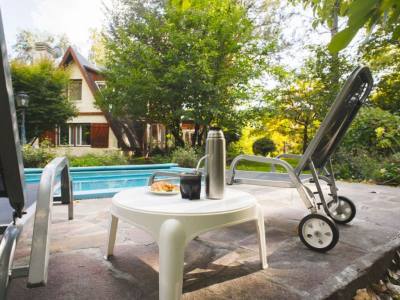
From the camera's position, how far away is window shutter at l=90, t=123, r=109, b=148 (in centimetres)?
1738

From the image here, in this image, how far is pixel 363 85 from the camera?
2.70m

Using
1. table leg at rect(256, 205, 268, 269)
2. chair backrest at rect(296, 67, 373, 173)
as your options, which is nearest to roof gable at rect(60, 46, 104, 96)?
chair backrest at rect(296, 67, 373, 173)

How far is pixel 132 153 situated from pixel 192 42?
8.29 metres

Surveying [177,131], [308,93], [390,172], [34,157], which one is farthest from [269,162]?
[177,131]

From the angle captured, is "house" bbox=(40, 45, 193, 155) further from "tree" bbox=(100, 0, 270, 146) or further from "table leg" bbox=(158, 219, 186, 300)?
"table leg" bbox=(158, 219, 186, 300)

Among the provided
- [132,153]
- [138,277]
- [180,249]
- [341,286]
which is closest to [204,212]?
[180,249]

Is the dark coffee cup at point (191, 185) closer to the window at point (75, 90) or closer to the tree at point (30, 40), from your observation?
the window at point (75, 90)

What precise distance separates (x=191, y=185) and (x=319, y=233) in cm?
119

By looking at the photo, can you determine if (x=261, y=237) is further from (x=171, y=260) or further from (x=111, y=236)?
(x=111, y=236)

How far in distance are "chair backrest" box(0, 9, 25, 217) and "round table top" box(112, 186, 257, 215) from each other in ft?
1.93

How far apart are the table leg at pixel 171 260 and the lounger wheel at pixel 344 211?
7.46 feet

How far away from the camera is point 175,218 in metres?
1.42

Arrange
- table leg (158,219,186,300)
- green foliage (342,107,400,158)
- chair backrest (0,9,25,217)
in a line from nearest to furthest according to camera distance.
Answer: chair backrest (0,9,25,217)
table leg (158,219,186,300)
green foliage (342,107,400,158)

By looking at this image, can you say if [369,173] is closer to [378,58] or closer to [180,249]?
[378,58]
